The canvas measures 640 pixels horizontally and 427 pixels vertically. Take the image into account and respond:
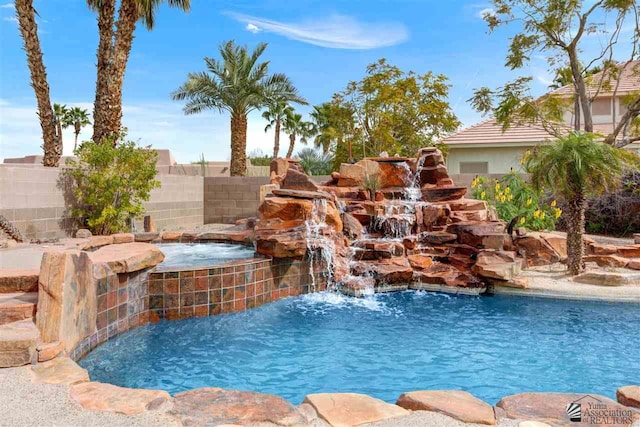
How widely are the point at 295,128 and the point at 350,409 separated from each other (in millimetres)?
30809

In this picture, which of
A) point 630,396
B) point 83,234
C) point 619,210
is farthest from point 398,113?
point 630,396

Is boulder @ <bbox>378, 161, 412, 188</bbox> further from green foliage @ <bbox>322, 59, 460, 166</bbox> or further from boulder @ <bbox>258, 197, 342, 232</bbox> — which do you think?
green foliage @ <bbox>322, 59, 460, 166</bbox>

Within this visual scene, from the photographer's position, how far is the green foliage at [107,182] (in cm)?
1056

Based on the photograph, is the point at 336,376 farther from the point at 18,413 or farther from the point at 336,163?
the point at 336,163

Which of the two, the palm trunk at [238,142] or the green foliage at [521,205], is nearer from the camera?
the green foliage at [521,205]

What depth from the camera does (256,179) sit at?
1691cm

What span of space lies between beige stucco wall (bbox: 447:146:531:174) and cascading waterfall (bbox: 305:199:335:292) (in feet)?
36.7

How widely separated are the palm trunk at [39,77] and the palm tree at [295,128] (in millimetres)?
19082

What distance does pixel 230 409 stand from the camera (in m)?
3.09

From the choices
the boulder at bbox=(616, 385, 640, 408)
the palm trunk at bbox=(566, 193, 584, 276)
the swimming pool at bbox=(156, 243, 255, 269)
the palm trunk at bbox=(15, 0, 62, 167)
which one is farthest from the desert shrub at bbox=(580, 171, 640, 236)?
the palm trunk at bbox=(15, 0, 62, 167)

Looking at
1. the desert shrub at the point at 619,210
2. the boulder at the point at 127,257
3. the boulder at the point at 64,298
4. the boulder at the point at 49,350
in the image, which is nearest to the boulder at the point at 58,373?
the boulder at the point at 49,350

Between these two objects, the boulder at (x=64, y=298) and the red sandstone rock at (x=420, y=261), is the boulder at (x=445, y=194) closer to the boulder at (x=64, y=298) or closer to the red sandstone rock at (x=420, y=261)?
the red sandstone rock at (x=420, y=261)

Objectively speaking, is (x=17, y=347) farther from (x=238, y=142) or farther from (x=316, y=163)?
(x=316, y=163)

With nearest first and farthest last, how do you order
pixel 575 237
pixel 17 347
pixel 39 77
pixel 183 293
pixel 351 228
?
pixel 17 347
pixel 183 293
pixel 575 237
pixel 351 228
pixel 39 77
